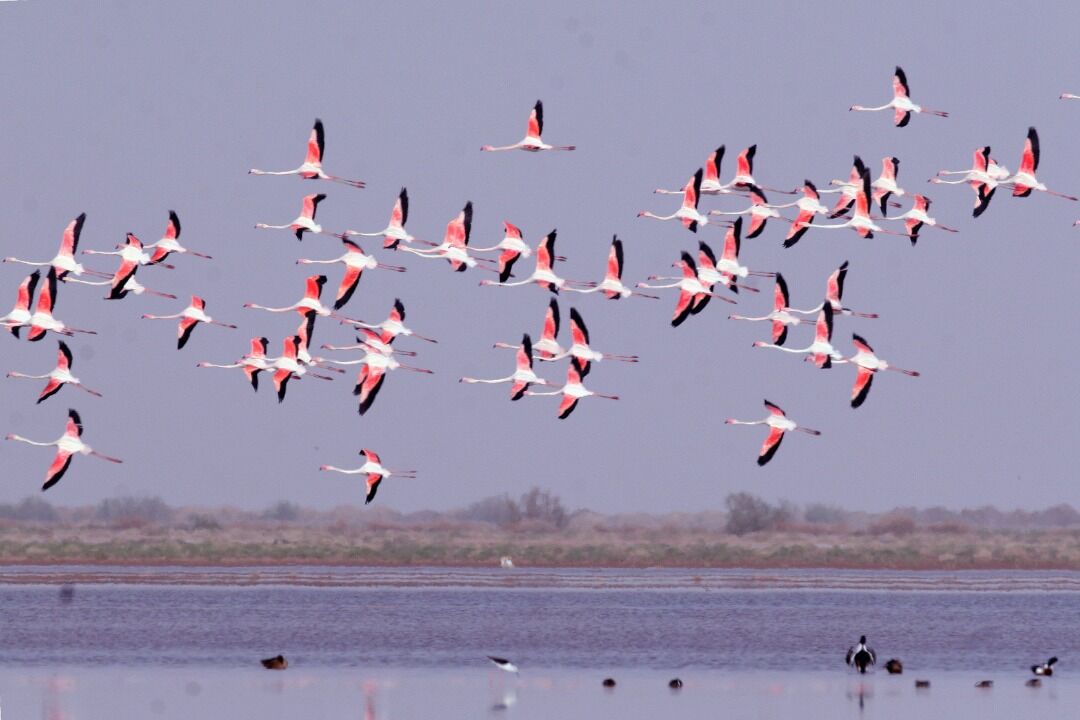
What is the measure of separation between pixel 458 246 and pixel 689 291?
425 cm

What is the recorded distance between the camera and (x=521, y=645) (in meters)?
48.2

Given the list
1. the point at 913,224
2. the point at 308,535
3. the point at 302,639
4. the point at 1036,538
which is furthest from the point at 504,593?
the point at 1036,538

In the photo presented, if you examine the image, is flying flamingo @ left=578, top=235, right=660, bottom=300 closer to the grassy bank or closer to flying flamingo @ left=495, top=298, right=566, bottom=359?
flying flamingo @ left=495, top=298, right=566, bottom=359

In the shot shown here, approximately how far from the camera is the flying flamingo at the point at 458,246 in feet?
148

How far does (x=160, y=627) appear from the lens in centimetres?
5078

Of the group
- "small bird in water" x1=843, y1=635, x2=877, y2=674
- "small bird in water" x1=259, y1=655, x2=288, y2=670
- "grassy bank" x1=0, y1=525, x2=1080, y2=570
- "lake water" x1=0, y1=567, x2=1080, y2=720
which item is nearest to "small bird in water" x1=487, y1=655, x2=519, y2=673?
"lake water" x1=0, y1=567, x2=1080, y2=720

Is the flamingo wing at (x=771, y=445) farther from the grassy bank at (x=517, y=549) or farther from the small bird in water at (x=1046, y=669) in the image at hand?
the grassy bank at (x=517, y=549)

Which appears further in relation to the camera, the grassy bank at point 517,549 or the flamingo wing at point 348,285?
the grassy bank at point 517,549

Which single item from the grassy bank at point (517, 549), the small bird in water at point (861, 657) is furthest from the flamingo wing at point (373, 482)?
the grassy bank at point (517, 549)

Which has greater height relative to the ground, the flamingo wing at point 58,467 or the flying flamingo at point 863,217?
the flying flamingo at point 863,217

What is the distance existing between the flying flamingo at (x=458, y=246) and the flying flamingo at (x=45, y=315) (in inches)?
248

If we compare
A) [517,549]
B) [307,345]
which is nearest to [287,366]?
[307,345]

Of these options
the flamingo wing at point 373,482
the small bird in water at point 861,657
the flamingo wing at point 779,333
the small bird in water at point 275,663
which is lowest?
the small bird in water at point 275,663

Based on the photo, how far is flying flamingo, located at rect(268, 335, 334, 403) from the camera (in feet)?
149
